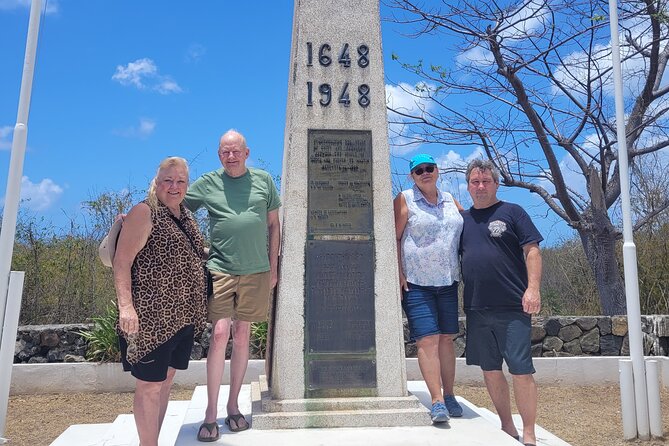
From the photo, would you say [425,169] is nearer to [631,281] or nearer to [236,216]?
[236,216]

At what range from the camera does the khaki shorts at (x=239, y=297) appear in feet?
13.6

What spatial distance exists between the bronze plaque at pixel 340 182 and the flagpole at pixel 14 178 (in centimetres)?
305

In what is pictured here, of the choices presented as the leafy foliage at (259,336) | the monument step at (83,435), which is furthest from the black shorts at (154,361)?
the leafy foliage at (259,336)

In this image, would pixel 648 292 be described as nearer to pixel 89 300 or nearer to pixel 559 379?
pixel 559 379

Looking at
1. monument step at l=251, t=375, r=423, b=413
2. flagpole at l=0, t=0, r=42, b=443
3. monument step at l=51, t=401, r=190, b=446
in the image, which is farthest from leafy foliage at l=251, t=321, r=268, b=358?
monument step at l=251, t=375, r=423, b=413

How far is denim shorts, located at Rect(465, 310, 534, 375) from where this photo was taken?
428 cm

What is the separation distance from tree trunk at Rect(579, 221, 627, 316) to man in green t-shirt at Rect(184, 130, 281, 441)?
24.7 ft

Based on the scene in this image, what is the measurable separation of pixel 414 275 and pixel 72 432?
12.1 feet

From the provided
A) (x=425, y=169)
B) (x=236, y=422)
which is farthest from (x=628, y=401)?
(x=236, y=422)

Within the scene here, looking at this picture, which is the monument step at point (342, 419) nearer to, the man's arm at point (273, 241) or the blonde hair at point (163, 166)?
the man's arm at point (273, 241)

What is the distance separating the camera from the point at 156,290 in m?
3.53

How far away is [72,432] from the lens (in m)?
5.98

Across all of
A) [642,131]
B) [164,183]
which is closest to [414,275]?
[164,183]

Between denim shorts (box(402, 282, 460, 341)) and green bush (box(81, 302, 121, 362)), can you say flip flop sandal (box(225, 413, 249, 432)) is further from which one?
Answer: green bush (box(81, 302, 121, 362))
